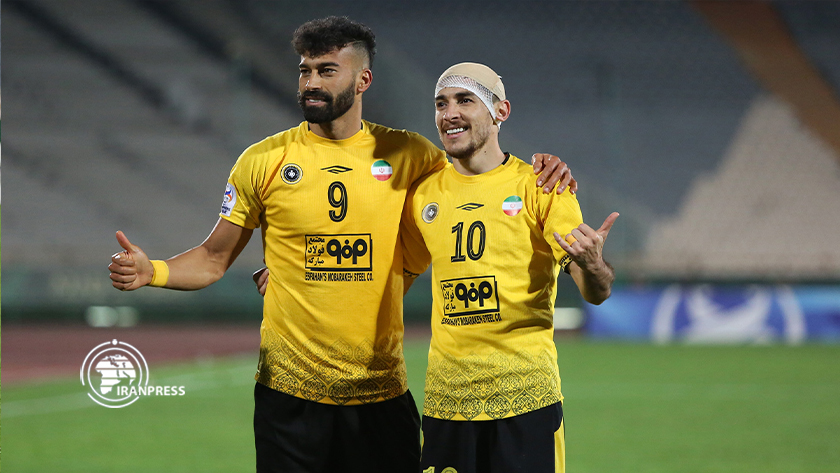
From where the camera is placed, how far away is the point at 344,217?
3.68 metres

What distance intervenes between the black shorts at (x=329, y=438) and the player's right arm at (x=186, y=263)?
1.98 feet

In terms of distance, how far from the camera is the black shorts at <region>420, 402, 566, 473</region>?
330cm

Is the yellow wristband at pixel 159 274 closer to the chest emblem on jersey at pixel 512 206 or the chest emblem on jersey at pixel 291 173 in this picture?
the chest emblem on jersey at pixel 291 173

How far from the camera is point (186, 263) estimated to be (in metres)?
3.75

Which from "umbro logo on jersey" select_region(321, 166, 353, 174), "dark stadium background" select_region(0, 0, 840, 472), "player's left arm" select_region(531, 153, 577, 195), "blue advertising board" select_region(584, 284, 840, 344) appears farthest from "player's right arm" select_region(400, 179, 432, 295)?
"blue advertising board" select_region(584, 284, 840, 344)

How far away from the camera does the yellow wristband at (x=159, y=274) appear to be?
361 cm

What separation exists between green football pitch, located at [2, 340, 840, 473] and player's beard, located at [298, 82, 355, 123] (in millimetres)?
3829

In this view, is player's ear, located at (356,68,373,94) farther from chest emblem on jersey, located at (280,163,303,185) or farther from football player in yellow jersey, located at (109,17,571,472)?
chest emblem on jersey, located at (280,163,303,185)

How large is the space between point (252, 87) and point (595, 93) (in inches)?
341

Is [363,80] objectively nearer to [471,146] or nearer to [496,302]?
[471,146]

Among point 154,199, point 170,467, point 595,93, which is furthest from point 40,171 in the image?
point 170,467

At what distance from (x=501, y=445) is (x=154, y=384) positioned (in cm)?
842

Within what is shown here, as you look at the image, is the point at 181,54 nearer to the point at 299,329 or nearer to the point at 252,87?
the point at 252,87

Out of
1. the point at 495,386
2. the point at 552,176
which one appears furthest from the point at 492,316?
the point at 552,176
